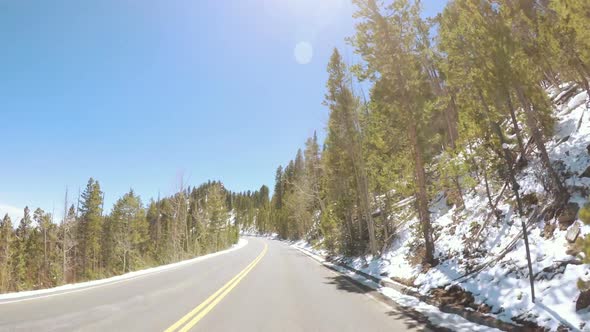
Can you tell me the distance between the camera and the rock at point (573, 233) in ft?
18.8

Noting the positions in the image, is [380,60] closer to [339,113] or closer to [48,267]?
[339,113]

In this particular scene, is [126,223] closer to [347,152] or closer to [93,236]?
[93,236]

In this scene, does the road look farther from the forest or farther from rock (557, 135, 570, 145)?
rock (557, 135, 570, 145)

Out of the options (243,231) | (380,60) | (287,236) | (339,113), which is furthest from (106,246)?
(243,231)

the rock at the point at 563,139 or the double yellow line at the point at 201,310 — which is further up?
the rock at the point at 563,139

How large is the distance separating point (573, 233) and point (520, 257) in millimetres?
1133

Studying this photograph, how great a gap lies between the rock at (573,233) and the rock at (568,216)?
0.82 ft

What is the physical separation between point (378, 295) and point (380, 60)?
847 centimetres

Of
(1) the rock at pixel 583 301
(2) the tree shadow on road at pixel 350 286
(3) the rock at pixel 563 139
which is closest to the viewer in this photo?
(1) the rock at pixel 583 301

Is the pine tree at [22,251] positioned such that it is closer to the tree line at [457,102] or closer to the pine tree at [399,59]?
the tree line at [457,102]

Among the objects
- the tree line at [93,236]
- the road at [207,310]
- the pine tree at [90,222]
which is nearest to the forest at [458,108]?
the road at [207,310]

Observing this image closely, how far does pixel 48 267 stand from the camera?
46.0 m

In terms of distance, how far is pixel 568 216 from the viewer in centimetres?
637

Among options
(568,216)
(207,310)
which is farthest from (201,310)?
(568,216)
